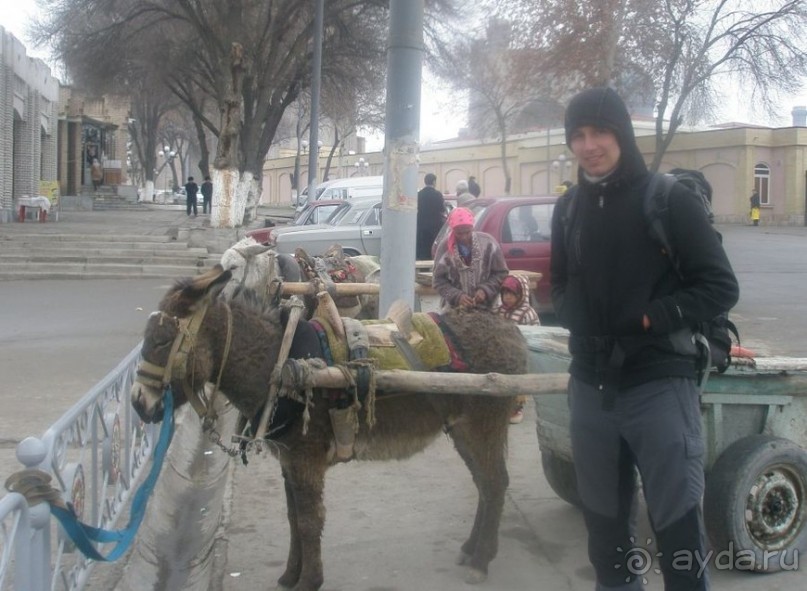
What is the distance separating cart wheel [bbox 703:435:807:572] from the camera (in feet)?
14.4

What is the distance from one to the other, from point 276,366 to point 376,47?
2612cm

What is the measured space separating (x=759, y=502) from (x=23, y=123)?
3191 cm

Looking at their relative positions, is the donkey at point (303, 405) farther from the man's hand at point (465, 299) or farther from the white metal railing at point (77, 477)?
the man's hand at point (465, 299)

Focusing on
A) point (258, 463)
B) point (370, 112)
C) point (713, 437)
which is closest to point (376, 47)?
point (370, 112)

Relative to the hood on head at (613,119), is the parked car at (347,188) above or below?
above

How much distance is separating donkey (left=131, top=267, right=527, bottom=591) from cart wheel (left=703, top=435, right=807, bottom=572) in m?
1.11

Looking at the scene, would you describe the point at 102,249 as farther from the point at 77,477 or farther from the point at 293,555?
the point at 293,555

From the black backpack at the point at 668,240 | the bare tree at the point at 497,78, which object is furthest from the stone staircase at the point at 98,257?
the black backpack at the point at 668,240

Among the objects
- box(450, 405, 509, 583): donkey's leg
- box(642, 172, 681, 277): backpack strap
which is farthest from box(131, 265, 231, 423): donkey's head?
box(642, 172, 681, 277): backpack strap

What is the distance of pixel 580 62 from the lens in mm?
33781

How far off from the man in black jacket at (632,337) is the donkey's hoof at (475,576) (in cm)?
153

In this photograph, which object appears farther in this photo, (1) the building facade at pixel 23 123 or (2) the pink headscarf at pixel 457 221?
(1) the building facade at pixel 23 123

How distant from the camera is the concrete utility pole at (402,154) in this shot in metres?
6.92

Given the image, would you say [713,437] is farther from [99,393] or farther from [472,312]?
[99,393]
